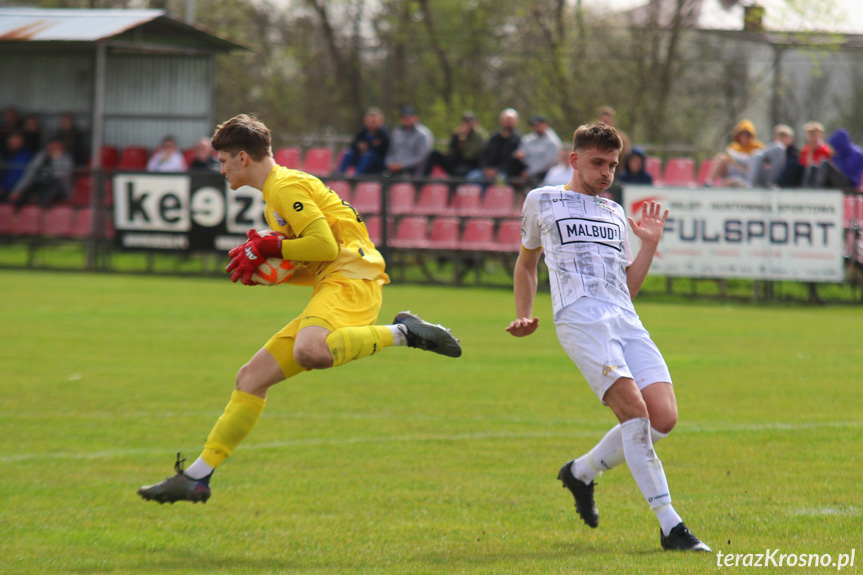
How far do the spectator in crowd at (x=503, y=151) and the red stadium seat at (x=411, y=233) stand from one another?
1.45 metres

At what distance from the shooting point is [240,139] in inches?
211

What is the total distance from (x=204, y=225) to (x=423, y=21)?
57.4ft

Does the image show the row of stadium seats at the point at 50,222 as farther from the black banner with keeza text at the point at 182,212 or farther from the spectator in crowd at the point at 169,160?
the spectator in crowd at the point at 169,160

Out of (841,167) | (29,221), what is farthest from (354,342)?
(29,221)

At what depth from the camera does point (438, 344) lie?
584 cm

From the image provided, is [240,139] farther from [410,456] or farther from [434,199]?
[434,199]

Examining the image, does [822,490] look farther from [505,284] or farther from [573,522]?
[505,284]

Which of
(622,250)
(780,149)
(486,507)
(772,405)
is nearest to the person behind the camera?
(622,250)

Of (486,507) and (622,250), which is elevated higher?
(622,250)

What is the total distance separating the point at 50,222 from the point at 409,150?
668 cm

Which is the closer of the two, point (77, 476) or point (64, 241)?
point (77, 476)

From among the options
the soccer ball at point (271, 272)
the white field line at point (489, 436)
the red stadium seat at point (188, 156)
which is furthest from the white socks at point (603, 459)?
the red stadium seat at point (188, 156)

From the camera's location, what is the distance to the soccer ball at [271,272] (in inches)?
211

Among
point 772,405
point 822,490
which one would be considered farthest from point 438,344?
point 772,405
